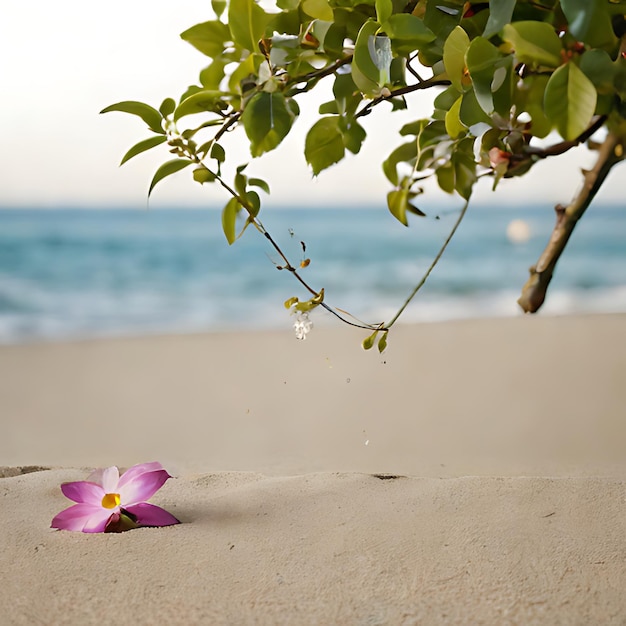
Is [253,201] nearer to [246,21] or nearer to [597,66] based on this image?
[246,21]

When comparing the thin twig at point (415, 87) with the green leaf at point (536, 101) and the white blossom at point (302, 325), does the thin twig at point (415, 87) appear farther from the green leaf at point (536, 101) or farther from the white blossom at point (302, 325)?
the white blossom at point (302, 325)

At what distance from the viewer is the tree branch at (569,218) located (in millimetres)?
500

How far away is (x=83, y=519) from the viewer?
0.59 m

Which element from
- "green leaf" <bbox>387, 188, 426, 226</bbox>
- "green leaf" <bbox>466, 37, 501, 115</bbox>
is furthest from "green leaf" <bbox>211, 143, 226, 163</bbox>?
"green leaf" <bbox>466, 37, 501, 115</bbox>

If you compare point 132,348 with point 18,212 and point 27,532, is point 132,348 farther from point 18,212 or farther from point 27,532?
point 18,212

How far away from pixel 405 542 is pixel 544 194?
5214 mm

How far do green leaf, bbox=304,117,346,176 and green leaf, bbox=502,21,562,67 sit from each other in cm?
17

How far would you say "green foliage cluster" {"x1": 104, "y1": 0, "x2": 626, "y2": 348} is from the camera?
260mm

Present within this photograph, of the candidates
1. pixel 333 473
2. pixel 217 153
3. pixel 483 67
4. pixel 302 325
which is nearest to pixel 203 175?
pixel 217 153

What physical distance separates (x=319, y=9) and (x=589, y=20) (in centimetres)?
13

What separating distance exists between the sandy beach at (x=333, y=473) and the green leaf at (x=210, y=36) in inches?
13.1

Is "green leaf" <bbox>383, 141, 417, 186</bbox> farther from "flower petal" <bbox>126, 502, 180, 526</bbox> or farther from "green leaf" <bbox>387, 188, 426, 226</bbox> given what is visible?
"flower petal" <bbox>126, 502, 180, 526</bbox>

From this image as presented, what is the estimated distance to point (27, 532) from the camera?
0.58 metres

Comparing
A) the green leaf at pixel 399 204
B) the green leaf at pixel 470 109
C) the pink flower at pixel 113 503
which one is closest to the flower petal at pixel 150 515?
the pink flower at pixel 113 503
